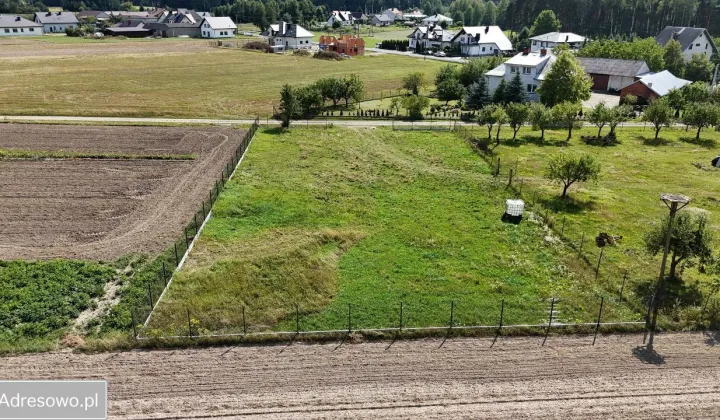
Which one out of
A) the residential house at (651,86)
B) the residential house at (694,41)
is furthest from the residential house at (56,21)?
the residential house at (694,41)

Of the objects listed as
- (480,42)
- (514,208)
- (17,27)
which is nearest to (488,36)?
(480,42)

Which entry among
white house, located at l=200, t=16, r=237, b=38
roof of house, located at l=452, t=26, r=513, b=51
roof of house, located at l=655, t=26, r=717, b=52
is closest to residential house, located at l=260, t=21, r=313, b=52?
white house, located at l=200, t=16, r=237, b=38

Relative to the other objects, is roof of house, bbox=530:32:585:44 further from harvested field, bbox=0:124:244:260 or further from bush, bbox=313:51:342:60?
harvested field, bbox=0:124:244:260

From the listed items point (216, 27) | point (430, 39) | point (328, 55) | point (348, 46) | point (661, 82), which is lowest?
point (661, 82)

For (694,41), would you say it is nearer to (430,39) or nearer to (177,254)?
(430,39)

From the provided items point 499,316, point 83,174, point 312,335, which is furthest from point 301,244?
point 83,174

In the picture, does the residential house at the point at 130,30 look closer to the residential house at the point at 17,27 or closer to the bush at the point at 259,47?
the residential house at the point at 17,27

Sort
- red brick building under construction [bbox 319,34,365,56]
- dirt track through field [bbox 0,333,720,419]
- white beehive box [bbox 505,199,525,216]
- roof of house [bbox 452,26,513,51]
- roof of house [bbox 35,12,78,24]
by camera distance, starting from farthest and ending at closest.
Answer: roof of house [bbox 35,12,78,24], roof of house [bbox 452,26,513,51], red brick building under construction [bbox 319,34,365,56], white beehive box [bbox 505,199,525,216], dirt track through field [bbox 0,333,720,419]
